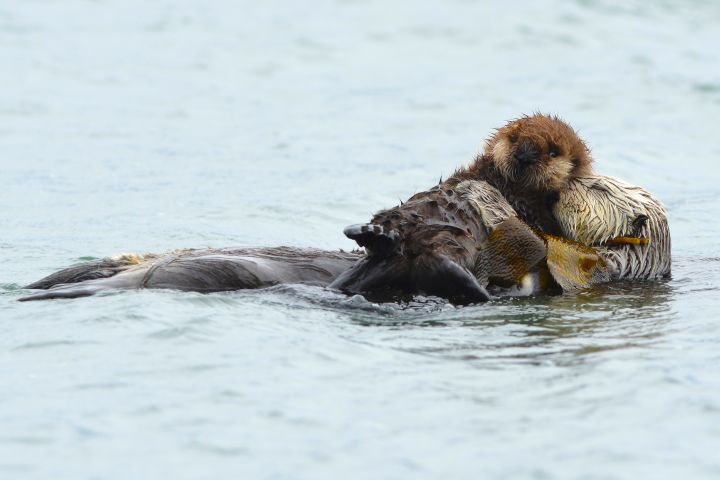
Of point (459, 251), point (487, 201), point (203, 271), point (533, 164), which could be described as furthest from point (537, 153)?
point (203, 271)

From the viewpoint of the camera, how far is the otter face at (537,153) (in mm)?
5727

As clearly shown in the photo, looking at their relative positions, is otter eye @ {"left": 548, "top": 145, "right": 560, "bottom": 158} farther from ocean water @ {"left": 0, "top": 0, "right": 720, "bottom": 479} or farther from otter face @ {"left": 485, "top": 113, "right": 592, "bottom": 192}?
ocean water @ {"left": 0, "top": 0, "right": 720, "bottom": 479}

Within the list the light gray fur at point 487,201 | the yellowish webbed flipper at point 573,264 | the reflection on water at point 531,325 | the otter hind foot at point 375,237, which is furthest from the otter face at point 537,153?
the otter hind foot at point 375,237

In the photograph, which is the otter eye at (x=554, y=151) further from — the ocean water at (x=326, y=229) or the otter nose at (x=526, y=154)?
the ocean water at (x=326, y=229)

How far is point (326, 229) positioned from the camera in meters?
8.95

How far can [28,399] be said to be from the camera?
403cm

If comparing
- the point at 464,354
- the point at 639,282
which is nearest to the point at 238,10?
the point at 639,282

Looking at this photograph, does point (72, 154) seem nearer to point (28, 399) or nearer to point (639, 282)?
point (639, 282)

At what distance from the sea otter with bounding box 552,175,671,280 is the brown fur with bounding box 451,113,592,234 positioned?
3.2 inches

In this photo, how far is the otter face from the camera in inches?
225

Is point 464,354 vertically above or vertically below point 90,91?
below

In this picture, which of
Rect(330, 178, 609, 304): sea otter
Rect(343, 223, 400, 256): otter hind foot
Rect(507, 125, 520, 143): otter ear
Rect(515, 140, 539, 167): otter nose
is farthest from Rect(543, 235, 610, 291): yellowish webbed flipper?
Rect(343, 223, 400, 256): otter hind foot

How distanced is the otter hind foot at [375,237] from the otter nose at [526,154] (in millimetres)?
880

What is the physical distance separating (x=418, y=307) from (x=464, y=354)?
741 mm
